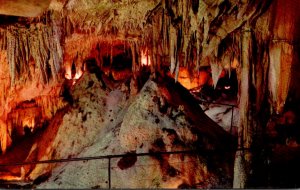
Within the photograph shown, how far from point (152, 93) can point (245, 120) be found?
131 inches

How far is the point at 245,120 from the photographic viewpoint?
6824 mm

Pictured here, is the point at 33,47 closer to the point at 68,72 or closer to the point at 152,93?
the point at 152,93

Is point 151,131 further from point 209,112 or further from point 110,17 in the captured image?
point 209,112

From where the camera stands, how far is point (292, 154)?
793 centimetres

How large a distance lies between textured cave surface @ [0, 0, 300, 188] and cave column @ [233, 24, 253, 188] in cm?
2

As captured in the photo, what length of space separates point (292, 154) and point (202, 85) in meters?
10.6

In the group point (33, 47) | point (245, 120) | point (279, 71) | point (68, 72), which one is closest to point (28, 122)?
point (68, 72)

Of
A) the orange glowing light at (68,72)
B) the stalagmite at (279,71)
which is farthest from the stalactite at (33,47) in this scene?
the stalagmite at (279,71)

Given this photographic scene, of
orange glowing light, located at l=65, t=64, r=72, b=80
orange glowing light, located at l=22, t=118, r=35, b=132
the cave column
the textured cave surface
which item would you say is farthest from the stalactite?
orange glowing light, located at l=22, t=118, r=35, b=132

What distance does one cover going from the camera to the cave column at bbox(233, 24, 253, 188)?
6.75m

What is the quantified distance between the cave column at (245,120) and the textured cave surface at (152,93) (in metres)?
0.02

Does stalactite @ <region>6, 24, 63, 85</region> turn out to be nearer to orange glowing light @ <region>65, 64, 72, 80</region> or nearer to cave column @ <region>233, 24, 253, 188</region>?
orange glowing light @ <region>65, 64, 72, 80</region>

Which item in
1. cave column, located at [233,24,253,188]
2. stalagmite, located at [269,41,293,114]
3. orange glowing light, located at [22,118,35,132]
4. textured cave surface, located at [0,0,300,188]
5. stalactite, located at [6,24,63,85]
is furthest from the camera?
orange glowing light, located at [22,118,35,132]

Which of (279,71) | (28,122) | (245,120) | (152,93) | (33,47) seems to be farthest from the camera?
(28,122)
